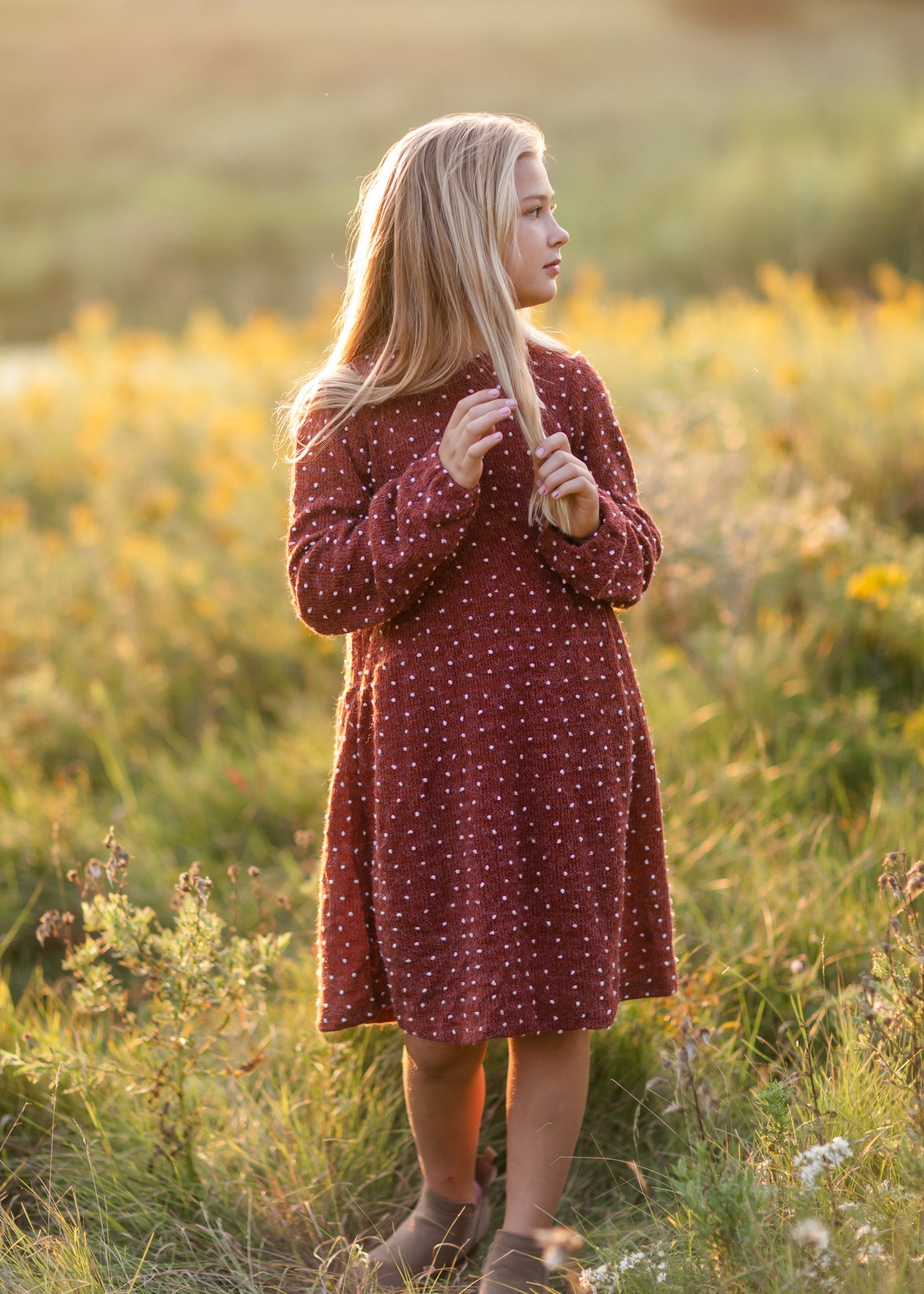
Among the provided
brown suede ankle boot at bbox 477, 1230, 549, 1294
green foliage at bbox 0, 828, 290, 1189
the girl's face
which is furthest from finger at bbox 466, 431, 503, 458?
brown suede ankle boot at bbox 477, 1230, 549, 1294

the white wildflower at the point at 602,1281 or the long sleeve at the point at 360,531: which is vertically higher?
the long sleeve at the point at 360,531

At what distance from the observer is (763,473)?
4152 millimetres

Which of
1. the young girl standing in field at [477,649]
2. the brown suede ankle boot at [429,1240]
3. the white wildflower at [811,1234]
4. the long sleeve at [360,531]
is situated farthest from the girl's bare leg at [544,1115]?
the long sleeve at [360,531]

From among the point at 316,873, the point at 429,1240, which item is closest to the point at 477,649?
the point at 429,1240

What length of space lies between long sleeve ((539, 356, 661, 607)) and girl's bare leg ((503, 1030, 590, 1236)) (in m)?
0.68

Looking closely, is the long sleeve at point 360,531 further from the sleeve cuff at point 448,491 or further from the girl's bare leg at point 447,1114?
the girl's bare leg at point 447,1114

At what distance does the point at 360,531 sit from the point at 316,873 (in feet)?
3.91

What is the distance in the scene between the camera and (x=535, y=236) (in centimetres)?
179

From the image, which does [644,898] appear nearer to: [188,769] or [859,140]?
[188,769]

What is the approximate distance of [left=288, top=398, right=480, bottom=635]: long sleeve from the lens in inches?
65.9

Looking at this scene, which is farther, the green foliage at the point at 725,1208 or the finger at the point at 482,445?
the finger at the point at 482,445

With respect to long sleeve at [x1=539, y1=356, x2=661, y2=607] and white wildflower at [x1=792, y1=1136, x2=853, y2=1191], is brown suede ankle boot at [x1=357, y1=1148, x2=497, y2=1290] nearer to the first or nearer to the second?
white wildflower at [x1=792, y1=1136, x2=853, y2=1191]

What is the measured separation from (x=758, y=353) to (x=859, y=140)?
9.54 metres

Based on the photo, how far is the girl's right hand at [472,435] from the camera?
1.64m
